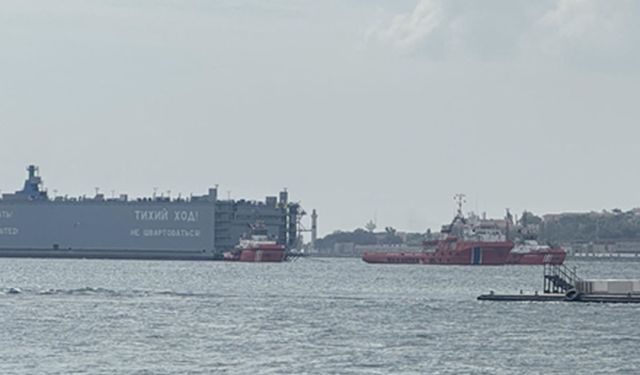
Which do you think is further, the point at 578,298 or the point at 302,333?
the point at 578,298

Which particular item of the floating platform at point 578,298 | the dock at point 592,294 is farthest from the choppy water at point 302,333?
the dock at point 592,294

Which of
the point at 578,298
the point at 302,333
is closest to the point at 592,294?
the point at 578,298

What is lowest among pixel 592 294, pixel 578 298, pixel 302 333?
pixel 302 333

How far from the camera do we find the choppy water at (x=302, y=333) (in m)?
60.3

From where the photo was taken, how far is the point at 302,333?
73375 mm

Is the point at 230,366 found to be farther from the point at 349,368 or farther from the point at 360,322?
the point at 360,322

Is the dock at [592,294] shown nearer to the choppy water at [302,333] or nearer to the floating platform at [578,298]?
→ the floating platform at [578,298]

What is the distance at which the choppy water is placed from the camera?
60344 mm

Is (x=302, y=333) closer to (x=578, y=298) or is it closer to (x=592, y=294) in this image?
(x=578, y=298)

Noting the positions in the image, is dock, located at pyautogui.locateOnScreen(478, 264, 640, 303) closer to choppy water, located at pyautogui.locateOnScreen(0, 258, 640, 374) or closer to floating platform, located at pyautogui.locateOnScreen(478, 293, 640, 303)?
floating platform, located at pyautogui.locateOnScreen(478, 293, 640, 303)

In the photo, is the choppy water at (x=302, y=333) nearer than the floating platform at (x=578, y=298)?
Yes

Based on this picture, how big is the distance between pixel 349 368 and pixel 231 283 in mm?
72994

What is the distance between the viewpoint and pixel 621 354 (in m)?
65.5

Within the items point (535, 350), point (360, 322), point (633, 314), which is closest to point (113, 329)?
point (360, 322)
